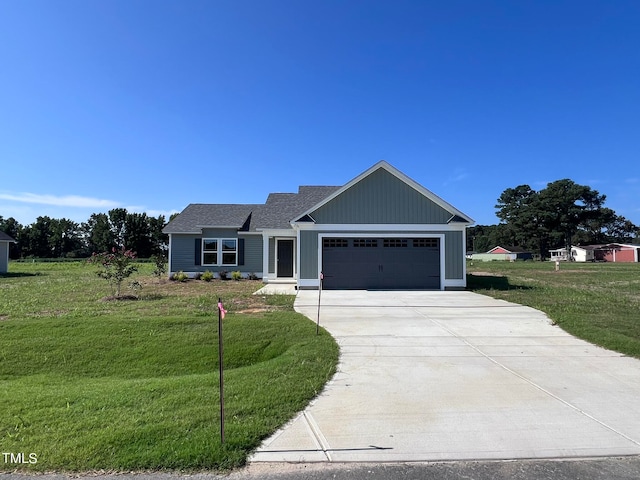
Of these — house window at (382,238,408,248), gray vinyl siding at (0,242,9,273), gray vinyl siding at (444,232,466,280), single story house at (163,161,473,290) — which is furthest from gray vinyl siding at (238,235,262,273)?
gray vinyl siding at (0,242,9,273)

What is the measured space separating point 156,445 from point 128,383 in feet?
7.27

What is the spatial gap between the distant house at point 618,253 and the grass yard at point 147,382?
84542 mm

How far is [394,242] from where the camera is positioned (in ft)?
54.2

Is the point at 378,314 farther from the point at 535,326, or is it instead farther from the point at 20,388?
the point at 20,388

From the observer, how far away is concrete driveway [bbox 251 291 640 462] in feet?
11.5

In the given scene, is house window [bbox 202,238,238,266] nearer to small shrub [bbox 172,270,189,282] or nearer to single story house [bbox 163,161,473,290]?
small shrub [bbox 172,270,189,282]

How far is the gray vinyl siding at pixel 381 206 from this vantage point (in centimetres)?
1645

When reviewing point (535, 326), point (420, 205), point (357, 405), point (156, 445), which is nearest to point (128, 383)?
point (156, 445)

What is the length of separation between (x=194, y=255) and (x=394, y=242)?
11.5m

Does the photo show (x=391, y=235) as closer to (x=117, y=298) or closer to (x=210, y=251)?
(x=210, y=251)

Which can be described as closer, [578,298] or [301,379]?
[301,379]

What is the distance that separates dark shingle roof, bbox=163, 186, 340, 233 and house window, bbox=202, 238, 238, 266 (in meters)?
0.89

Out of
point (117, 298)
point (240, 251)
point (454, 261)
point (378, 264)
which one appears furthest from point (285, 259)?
point (117, 298)

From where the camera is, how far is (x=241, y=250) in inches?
834
